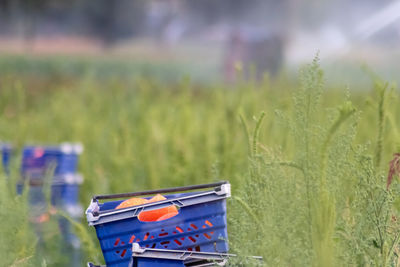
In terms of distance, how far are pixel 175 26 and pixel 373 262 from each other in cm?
1013

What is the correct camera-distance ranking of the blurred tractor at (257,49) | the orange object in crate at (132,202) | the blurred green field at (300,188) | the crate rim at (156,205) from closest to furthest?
1. the blurred green field at (300,188)
2. the crate rim at (156,205)
3. the orange object in crate at (132,202)
4. the blurred tractor at (257,49)

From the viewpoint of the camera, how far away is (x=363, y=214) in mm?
1206

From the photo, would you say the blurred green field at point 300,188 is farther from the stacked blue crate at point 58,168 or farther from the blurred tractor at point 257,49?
the blurred tractor at point 257,49

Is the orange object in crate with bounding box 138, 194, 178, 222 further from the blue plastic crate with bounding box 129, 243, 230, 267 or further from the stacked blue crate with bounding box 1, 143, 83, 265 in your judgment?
the stacked blue crate with bounding box 1, 143, 83, 265

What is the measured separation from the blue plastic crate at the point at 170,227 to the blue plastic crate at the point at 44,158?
1958 mm

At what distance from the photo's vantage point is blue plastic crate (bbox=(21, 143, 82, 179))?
3.23 meters

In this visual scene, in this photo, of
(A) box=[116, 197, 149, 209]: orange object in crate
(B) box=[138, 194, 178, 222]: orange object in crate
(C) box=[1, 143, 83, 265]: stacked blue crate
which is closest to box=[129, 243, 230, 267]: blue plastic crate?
(B) box=[138, 194, 178, 222]: orange object in crate

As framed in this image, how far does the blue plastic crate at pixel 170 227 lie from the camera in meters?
1.28

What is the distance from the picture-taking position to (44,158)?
326 cm

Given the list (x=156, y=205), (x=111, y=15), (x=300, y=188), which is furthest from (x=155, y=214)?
(x=111, y=15)

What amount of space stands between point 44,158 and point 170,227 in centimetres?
206

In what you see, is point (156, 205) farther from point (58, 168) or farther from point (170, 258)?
point (58, 168)

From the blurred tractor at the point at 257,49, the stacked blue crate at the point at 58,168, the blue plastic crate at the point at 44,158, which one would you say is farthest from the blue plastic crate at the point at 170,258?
the blurred tractor at the point at 257,49

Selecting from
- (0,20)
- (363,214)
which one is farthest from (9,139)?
(0,20)
